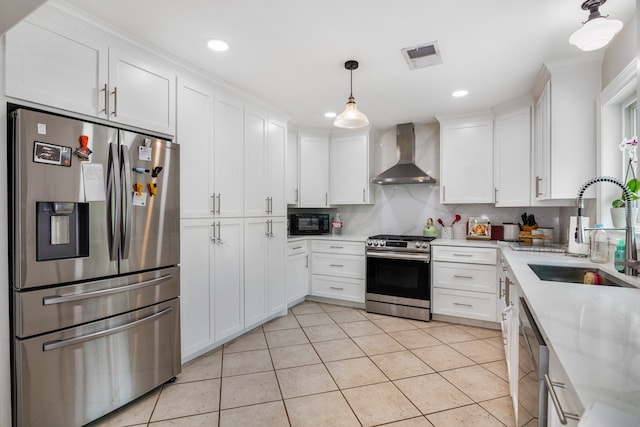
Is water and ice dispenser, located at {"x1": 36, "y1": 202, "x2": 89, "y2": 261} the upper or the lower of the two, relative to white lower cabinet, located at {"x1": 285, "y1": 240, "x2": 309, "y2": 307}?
upper

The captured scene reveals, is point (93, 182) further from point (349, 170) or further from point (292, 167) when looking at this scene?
point (349, 170)

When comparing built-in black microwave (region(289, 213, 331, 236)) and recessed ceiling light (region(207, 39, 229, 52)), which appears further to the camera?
built-in black microwave (region(289, 213, 331, 236))

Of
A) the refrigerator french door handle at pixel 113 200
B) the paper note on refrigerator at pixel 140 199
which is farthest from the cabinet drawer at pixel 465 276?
the refrigerator french door handle at pixel 113 200

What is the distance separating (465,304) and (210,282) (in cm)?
258

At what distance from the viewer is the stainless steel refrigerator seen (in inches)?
59.0

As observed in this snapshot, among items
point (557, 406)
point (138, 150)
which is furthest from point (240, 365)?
point (557, 406)

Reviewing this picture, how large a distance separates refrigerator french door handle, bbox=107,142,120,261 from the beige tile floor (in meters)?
0.99

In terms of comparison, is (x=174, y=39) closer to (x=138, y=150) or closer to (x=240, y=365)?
(x=138, y=150)

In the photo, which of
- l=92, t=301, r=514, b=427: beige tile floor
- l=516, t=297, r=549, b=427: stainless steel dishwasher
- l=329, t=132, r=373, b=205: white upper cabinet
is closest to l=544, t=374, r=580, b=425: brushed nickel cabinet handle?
l=516, t=297, r=549, b=427: stainless steel dishwasher

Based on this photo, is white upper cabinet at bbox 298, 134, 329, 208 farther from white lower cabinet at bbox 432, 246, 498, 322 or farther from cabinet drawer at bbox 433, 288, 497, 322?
cabinet drawer at bbox 433, 288, 497, 322

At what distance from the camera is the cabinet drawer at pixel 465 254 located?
10.5 ft

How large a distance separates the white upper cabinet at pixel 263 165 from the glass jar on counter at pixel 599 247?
2601mm

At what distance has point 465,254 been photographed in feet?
10.9

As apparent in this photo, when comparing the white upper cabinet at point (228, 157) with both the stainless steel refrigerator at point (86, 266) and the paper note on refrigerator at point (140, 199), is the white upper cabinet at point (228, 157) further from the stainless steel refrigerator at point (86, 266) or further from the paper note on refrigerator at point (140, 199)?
the paper note on refrigerator at point (140, 199)
